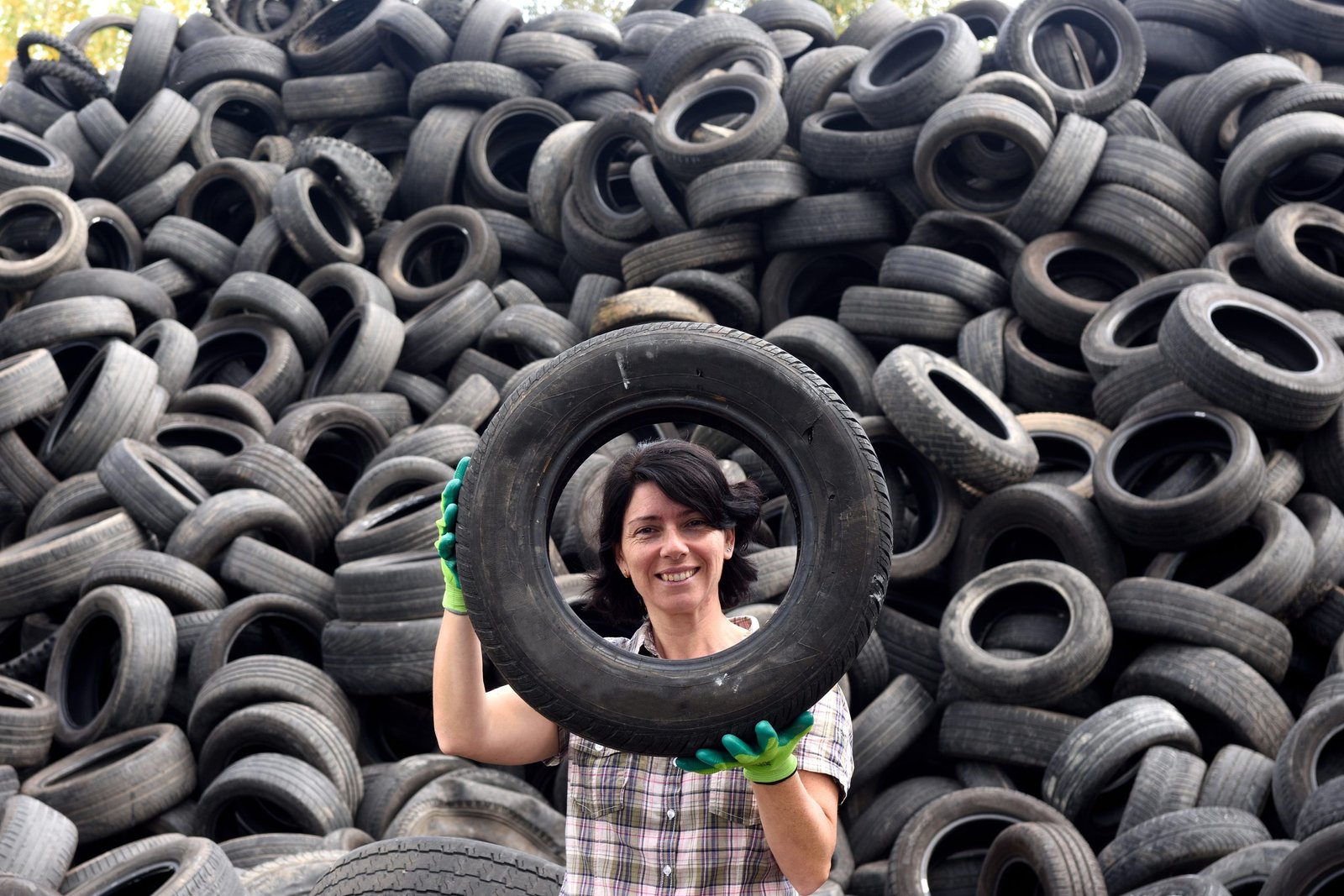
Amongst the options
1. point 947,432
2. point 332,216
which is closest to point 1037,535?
point 947,432

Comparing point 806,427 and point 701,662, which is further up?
point 806,427

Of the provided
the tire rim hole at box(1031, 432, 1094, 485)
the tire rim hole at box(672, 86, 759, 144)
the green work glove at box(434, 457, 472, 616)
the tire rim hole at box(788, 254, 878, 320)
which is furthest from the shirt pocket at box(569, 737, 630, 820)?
the tire rim hole at box(672, 86, 759, 144)

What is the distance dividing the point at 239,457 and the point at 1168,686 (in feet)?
18.8

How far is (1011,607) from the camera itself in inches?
268

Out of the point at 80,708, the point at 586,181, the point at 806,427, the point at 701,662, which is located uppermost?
the point at 806,427

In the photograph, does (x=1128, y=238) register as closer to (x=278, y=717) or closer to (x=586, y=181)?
(x=586, y=181)

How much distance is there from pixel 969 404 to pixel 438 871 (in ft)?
17.9

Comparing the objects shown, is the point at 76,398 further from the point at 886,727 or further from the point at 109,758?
the point at 886,727

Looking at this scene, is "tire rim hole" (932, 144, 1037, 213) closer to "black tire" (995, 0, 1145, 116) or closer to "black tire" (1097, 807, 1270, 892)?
"black tire" (995, 0, 1145, 116)

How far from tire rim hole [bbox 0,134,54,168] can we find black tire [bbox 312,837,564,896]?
10.0 meters

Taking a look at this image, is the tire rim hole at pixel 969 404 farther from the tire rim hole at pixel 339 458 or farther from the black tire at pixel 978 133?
the tire rim hole at pixel 339 458

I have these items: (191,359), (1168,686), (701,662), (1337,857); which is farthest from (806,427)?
(191,359)

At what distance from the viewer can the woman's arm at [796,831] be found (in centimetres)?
235

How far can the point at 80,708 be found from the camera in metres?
6.82
